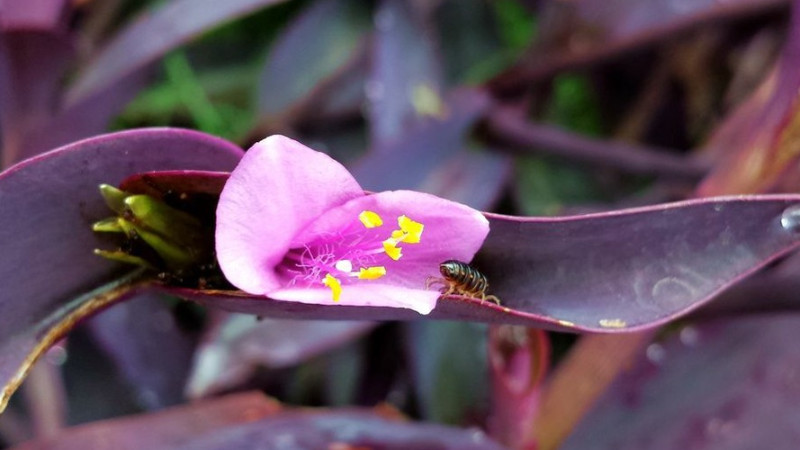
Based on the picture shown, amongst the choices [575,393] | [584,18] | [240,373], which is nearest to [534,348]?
[575,393]

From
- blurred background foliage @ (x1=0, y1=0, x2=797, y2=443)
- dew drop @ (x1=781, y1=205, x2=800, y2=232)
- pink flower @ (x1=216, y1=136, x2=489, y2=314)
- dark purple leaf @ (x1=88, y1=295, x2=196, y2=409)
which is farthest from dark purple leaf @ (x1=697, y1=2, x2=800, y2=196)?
dark purple leaf @ (x1=88, y1=295, x2=196, y2=409)

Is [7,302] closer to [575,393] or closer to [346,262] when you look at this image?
[346,262]

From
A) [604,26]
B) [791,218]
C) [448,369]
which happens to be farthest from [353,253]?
[604,26]

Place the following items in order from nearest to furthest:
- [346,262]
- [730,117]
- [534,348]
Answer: [346,262] < [534,348] < [730,117]

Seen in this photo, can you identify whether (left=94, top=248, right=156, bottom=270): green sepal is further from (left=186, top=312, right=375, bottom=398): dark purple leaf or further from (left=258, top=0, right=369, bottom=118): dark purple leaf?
(left=258, top=0, right=369, bottom=118): dark purple leaf

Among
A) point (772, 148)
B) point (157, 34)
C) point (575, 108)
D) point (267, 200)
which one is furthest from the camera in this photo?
point (575, 108)

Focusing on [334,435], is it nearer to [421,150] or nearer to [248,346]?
[248,346]

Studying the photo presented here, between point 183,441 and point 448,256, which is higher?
point 448,256
